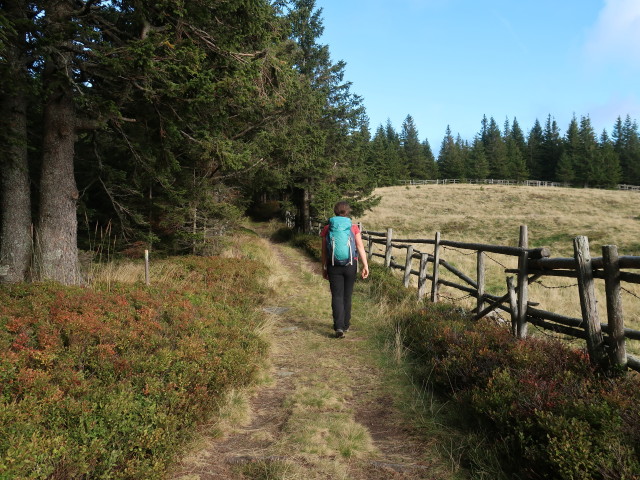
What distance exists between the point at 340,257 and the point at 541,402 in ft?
11.7

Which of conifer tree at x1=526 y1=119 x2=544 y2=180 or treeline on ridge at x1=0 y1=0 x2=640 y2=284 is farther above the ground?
conifer tree at x1=526 y1=119 x2=544 y2=180

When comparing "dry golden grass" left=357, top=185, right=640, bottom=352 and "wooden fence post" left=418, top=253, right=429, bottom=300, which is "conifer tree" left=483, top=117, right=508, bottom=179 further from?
"wooden fence post" left=418, top=253, right=429, bottom=300

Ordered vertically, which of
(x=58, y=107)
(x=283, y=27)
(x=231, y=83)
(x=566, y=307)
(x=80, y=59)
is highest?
(x=283, y=27)

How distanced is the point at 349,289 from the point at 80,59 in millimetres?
6237

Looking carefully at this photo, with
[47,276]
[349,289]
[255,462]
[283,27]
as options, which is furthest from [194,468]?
[283,27]

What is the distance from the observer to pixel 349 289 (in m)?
6.30

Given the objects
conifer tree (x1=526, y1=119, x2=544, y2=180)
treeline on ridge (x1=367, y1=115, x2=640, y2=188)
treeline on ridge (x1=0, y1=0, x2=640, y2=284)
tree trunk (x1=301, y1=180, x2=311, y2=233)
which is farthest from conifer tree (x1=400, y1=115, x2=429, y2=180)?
treeline on ridge (x1=0, y1=0, x2=640, y2=284)

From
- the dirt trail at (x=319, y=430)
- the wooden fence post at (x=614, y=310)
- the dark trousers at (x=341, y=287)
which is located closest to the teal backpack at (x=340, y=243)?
the dark trousers at (x=341, y=287)

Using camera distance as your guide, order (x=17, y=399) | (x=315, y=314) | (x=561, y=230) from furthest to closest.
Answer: (x=561, y=230), (x=315, y=314), (x=17, y=399)

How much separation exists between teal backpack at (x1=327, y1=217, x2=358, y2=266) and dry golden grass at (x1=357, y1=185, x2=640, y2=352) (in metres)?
6.05

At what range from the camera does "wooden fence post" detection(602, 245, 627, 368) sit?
3590mm

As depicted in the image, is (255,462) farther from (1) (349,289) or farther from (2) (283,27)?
(2) (283,27)

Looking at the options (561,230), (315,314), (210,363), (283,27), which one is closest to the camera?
(210,363)

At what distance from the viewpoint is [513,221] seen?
118ft
